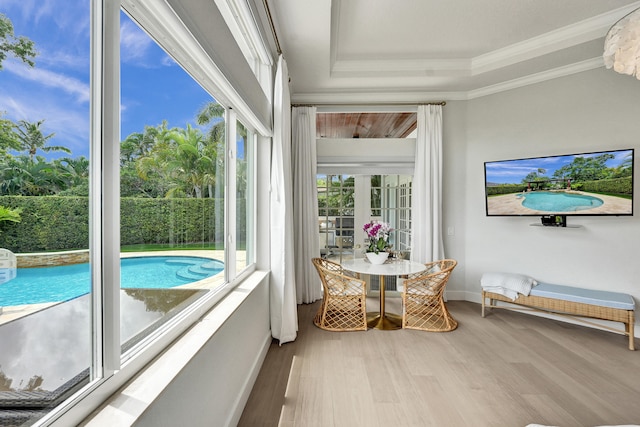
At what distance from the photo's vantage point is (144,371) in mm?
1073

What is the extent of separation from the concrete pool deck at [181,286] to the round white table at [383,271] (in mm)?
1315

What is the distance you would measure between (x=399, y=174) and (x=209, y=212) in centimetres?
319

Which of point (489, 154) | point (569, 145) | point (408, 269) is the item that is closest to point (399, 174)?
point (489, 154)

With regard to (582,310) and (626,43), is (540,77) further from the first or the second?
(582,310)

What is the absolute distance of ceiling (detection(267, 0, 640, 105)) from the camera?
9.04 ft

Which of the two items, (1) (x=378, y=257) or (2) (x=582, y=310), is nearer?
(2) (x=582, y=310)

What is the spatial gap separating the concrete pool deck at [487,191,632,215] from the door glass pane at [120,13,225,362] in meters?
3.41

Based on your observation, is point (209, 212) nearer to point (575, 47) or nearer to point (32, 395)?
point (32, 395)

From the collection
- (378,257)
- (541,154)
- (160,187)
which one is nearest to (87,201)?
(160,187)

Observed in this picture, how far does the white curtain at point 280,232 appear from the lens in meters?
2.79

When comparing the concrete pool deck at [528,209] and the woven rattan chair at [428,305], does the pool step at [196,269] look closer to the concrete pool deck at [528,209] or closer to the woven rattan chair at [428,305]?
the woven rattan chair at [428,305]

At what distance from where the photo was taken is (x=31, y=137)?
0.66m

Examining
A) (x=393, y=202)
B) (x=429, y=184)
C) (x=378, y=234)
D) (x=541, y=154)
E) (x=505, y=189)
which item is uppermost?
(x=541, y=154)

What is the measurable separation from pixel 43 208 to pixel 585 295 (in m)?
4.10
